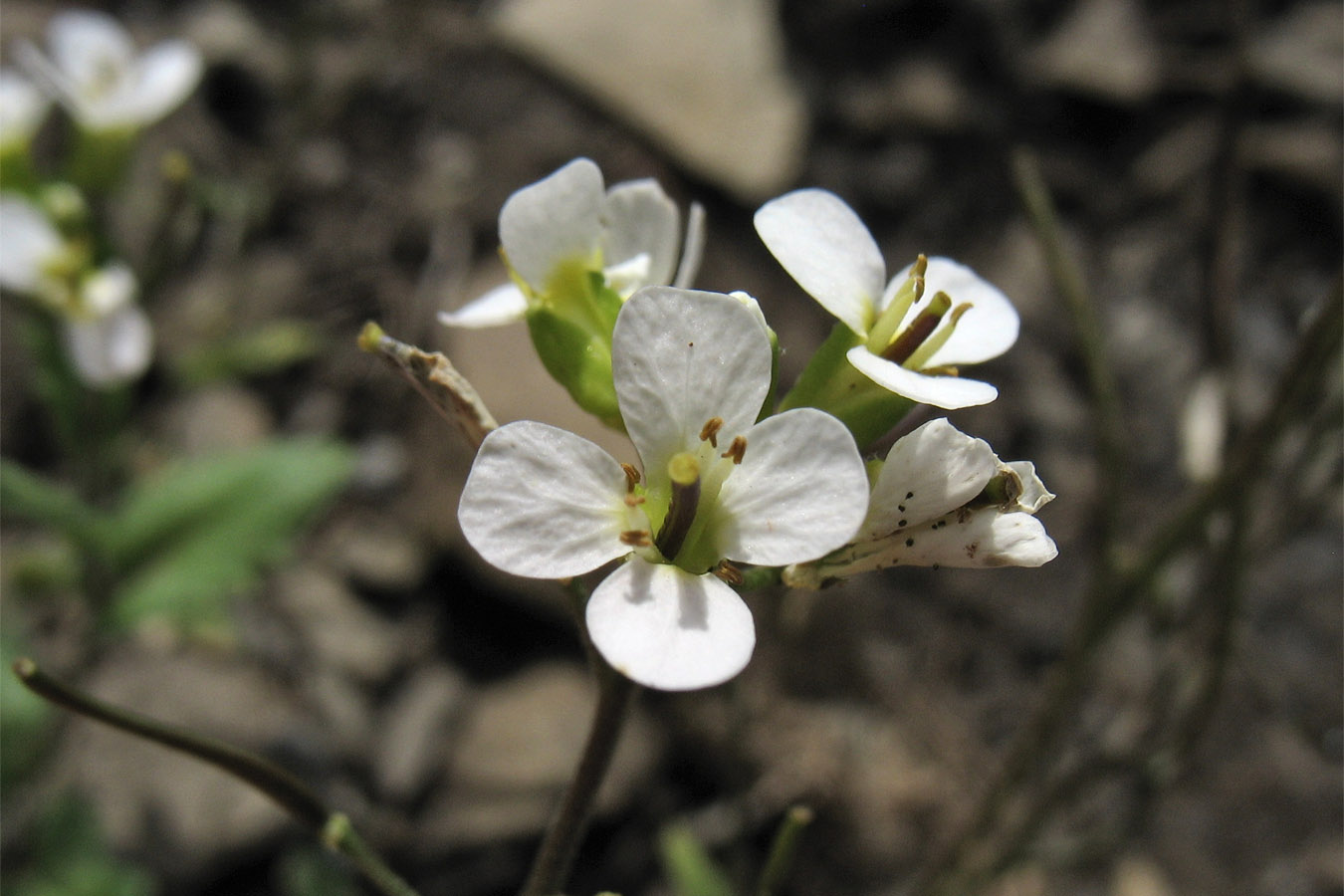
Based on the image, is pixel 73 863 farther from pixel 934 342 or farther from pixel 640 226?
pixel 934 342

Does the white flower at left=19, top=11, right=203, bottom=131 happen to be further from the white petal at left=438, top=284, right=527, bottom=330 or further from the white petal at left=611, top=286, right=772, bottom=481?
the white petal at left=611, top=286, right=772, bottom=481

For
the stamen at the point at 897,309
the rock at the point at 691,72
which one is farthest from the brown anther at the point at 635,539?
the rock at the point at 691,72

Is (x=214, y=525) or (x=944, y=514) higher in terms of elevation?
(x=944, y=514)

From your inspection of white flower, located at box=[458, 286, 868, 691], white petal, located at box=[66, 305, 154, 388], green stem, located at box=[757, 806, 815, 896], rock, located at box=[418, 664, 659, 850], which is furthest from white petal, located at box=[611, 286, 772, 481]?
white petal, located at box=[66, 305, 154, 388]

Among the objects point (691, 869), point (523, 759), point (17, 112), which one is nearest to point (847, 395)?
point (691, 869)

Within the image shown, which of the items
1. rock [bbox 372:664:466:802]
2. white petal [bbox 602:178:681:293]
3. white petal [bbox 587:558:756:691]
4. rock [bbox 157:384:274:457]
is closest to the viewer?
white petal [bbox 587:558:756:691]

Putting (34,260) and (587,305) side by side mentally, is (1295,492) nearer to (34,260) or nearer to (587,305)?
(587,305)

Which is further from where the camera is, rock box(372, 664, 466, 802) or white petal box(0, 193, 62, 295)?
rock box(372, 664, 466, 802)

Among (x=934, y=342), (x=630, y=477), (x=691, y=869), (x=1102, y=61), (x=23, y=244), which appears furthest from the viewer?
(x=1102, y=61)

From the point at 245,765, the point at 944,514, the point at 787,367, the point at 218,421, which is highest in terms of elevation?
the point at 944,514
